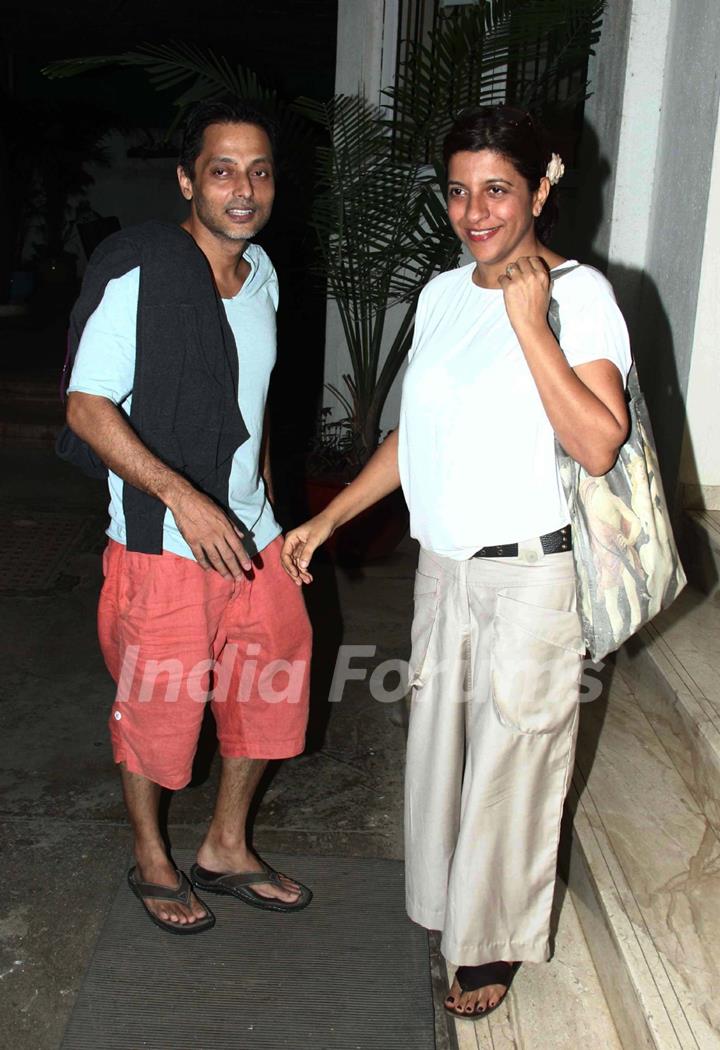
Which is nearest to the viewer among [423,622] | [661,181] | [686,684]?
[423,622]

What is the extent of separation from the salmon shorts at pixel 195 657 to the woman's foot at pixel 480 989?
67 cm

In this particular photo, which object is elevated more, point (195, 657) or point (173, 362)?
point (173, 362)

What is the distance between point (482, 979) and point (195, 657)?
3.10 feet

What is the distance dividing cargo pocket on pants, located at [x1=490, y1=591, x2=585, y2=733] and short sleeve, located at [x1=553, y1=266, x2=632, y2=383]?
0.48 metres

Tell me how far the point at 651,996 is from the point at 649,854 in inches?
18.5

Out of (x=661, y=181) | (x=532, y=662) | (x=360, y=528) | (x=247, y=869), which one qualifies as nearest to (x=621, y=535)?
(x=532, y=662)

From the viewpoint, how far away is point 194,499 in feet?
6.88

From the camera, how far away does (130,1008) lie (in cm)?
235

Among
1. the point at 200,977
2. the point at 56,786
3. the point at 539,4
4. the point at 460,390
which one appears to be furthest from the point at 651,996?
the point at 539,4

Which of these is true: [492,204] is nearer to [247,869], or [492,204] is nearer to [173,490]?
[173,490]

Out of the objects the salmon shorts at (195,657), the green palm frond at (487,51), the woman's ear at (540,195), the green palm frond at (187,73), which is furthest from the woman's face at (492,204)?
the green palm frond at (187,73)

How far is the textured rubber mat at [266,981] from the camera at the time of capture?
7.52 feet

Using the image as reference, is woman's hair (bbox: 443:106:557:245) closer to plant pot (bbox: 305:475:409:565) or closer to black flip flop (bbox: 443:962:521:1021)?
black flip flop (bbox: 443:962:521:1021)

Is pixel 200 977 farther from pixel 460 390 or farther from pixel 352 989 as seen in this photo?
pixel 460 390
